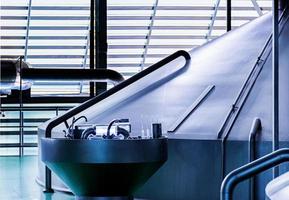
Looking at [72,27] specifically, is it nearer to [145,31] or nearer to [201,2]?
[145,31]

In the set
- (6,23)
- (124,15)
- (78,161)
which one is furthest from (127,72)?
(78,161)

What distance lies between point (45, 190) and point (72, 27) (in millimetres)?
11441

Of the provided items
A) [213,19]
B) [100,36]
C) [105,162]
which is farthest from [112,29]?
[105,162]

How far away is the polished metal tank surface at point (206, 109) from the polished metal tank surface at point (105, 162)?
130cm

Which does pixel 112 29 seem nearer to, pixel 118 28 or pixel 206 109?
pixel 118 28

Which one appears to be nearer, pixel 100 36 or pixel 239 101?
pixel 239 101

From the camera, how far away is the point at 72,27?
20.0m

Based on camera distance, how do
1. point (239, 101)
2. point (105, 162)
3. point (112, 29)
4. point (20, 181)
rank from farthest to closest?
point (112, 29)
point (20, 181)
point (239, 101)
point (105, 162)

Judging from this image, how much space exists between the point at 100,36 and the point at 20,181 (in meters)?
3.64

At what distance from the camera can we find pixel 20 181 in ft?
33.9

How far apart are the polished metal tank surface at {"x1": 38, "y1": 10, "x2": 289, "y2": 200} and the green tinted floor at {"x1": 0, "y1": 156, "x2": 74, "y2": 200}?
48 cm

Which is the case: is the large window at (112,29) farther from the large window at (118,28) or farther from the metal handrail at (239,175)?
the metal handrail at (239,175)

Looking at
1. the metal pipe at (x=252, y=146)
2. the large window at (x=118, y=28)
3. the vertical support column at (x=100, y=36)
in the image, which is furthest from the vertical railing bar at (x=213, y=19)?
the metal pipe at (x=252, y=146)

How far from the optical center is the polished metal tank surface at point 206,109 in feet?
24.2
